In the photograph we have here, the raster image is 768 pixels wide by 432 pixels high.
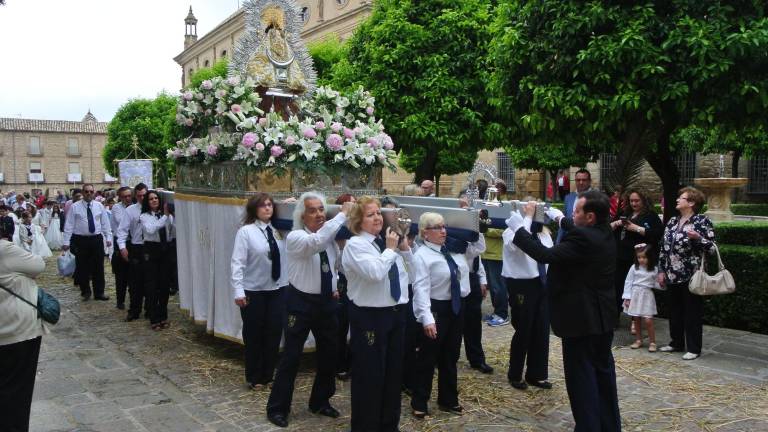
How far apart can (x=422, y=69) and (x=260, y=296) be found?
8.76 meters

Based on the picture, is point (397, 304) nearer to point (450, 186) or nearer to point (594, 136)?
point (594, 136)

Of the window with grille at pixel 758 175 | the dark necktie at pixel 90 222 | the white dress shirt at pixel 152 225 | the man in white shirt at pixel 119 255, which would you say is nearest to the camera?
the white dress shirt at pixel 152 225

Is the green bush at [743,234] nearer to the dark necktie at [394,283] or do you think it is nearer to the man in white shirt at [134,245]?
the dark necktie at [394,283]

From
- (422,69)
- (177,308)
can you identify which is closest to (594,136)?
(422,69)

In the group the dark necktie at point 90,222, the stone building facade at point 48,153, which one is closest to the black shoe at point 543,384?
the dark necktie at point 90,222

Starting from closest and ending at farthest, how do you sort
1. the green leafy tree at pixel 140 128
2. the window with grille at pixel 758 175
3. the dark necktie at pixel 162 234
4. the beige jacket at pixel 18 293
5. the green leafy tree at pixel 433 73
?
the beige jacket at pixel 18 293, the dark necktie at pixel 162 234, the green leafy tree at pixel 433 73, the window with grille at pixel 758 175, the green leafy tree at pixel 140 128

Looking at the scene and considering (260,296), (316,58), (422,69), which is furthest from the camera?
(316,58)

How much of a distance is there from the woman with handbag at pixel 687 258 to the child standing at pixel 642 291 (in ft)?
0.83

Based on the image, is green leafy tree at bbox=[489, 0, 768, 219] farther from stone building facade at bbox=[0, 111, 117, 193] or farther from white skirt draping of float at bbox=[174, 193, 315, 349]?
stone building facade at bbox=[0, 111, 117, 193]

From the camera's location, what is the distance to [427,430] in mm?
5176

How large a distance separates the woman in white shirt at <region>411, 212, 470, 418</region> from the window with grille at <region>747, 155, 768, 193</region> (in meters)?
26.5

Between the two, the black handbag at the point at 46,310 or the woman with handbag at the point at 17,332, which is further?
the black handbag at the point at 46,310

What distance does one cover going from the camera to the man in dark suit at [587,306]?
4605mm

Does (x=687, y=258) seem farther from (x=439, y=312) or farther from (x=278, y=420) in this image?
(x=278, y=420)
